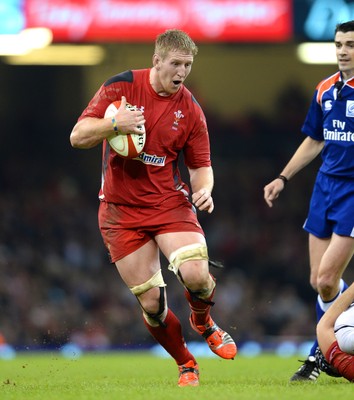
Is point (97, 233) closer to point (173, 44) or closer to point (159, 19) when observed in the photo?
point (159, 19)

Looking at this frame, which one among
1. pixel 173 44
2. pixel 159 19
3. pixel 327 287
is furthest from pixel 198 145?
pixel 159 19

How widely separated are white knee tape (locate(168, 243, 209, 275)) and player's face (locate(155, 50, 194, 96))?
114 centimetres

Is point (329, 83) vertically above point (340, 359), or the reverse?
point (329, 83)

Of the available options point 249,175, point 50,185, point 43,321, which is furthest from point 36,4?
point 249,175

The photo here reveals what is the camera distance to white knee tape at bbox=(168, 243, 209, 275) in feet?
23.0

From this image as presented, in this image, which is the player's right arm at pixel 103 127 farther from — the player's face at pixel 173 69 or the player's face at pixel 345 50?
the player's face at pixel 345 50

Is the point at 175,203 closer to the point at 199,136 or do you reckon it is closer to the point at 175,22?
the point at 199,136

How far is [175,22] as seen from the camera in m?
13.8

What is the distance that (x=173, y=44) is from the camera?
7.01 m

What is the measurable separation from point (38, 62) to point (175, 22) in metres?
5.23

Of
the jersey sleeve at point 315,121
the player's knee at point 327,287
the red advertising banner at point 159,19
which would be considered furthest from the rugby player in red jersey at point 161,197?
the red advertising banner at point 159,19

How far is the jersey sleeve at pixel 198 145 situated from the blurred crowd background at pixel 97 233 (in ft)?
31.2

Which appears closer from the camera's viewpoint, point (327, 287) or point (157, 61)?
point (157, 61)

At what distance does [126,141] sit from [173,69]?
23.9 inches
